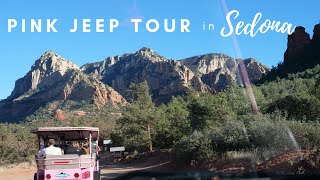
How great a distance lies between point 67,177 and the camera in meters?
13.6

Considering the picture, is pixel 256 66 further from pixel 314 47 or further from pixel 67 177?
pixel 67 177

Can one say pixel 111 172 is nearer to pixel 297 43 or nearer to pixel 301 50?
pixel 301 50

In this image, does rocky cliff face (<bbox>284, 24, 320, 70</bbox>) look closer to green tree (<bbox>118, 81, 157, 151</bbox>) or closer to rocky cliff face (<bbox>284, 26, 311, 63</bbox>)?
rocky cliff face (<bbox>284, 26, 311, 63</bbox>)

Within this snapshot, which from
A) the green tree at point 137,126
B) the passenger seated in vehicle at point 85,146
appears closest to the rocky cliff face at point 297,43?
the green tree at point 137,126

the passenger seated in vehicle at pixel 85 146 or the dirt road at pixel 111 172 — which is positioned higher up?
the passenger seated in vehicle at pixel 85 146

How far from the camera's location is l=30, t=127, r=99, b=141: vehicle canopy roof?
1572 centimetres

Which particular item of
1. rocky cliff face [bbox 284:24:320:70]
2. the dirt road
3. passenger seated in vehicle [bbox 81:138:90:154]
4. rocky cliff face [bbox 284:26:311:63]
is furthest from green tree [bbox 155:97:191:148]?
rocky cliff face [bbox 284:26:311:63]

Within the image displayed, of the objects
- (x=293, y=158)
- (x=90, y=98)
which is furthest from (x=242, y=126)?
(x=90, y=98)

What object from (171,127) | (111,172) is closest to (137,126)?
(171,127)

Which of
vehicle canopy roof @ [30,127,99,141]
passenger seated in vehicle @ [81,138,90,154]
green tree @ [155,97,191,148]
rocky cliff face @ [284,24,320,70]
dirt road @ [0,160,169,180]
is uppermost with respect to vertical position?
rocky cliff face @ [284,24,320,70]

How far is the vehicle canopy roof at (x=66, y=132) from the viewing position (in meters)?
15.7

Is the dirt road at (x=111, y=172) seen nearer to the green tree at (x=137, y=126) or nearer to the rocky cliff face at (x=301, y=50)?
the green tree at (x=137, y=126)

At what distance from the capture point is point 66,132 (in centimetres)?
1639

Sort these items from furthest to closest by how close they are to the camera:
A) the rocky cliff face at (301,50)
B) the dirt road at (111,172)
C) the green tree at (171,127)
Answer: the rocky cliff face at (301,50) < the green tree at (171,127) < the dirt road at (111,172)
